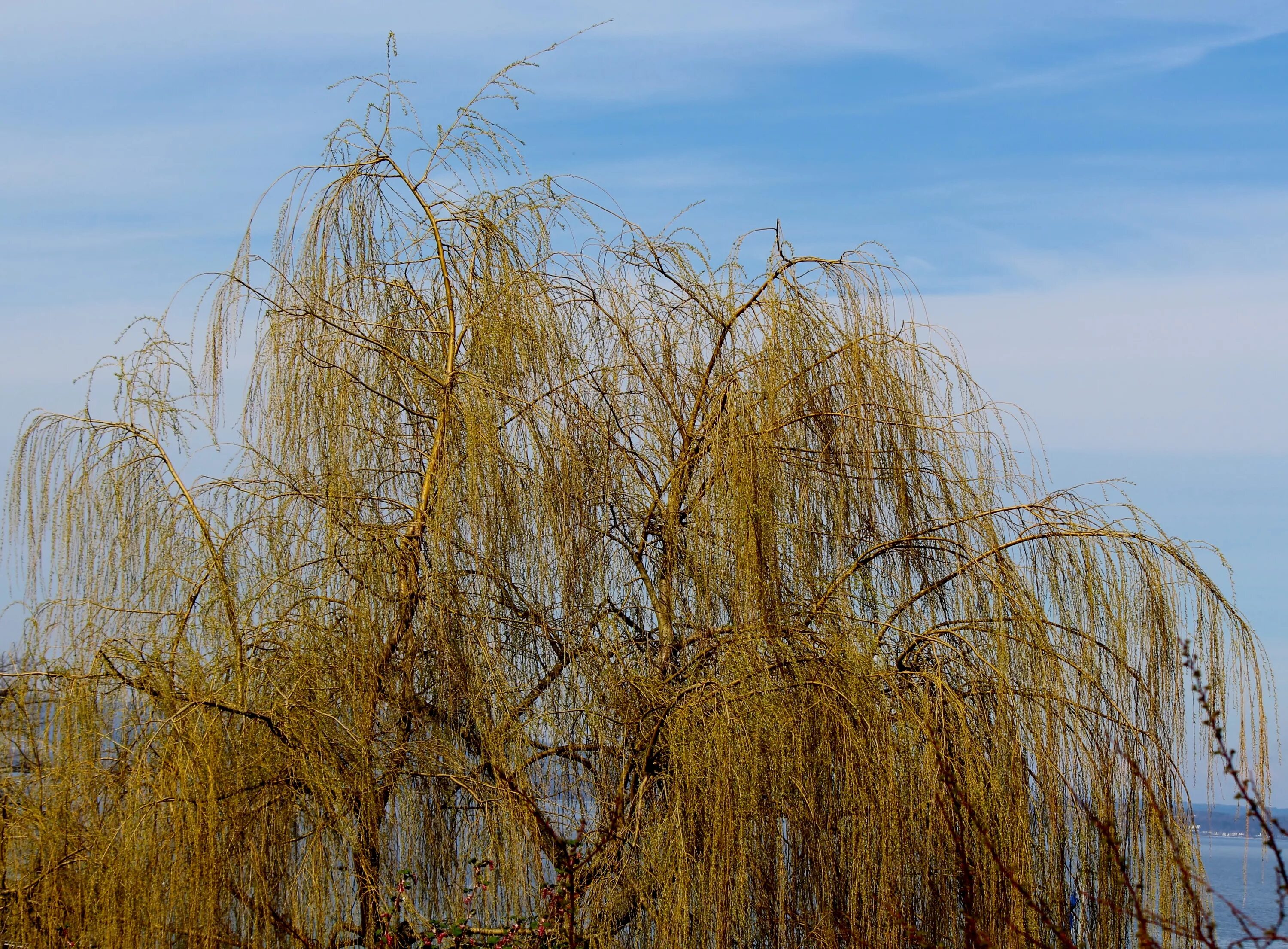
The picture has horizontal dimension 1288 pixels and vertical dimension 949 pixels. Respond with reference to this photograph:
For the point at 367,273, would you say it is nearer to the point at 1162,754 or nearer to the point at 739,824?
the point at 739,824

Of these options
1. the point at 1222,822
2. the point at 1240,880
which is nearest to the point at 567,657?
the point at 1222,822

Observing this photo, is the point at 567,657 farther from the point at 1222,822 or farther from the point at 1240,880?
the point at 1240,880

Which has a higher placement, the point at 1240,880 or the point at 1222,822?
the point at 1222,822

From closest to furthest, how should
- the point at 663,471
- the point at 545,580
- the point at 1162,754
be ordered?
the point at 1162,754 → the point at 545,580 → the point at 663,471

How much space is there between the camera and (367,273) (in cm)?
486

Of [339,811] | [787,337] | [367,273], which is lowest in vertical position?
[339,811]

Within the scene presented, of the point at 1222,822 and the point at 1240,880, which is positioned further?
the point at 1240,880

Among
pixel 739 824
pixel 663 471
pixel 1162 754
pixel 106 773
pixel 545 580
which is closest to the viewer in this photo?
pixel 106 773

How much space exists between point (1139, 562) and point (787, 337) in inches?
58.2

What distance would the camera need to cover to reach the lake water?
3498mm

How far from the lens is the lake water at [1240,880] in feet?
11.5

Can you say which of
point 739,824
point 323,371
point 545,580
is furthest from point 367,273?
point 739,824

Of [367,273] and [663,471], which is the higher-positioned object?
[367,273]

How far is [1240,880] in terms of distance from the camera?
62.7 feet
